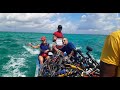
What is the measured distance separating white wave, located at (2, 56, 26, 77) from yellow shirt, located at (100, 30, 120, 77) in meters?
2.36

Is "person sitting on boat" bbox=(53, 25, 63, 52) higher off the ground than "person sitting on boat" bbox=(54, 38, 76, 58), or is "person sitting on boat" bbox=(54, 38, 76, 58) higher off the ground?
"person sitting on boat" bbox=(53, 25, 63, 52)

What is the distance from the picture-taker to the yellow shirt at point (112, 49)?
2.55 feet

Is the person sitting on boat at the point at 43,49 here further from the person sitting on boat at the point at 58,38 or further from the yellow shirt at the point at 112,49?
the yellow shirt at the point at 112,49

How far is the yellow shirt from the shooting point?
0.78m

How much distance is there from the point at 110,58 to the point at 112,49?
0.10 feet

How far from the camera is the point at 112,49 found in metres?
0.79

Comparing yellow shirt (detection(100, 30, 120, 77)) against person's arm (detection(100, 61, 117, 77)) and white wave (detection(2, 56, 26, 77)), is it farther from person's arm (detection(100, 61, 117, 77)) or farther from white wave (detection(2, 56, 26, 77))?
white wave (detection(2, 56, 26, 77))

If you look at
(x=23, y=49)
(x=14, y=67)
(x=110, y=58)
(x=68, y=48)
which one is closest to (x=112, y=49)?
(x=110, y=58)

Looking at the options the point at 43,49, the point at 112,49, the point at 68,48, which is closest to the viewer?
the point at 112,49

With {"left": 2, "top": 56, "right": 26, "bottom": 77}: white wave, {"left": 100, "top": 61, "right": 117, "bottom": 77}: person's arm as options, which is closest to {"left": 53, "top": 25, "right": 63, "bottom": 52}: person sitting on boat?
{"left": 2, "top": 56, "right": 26, "bottom": 77}: white wave

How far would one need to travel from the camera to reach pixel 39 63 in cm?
318

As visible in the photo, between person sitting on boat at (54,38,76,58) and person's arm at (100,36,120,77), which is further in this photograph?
person sitting on boat at (54,38,76,58)

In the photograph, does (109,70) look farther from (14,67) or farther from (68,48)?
(14,67)
